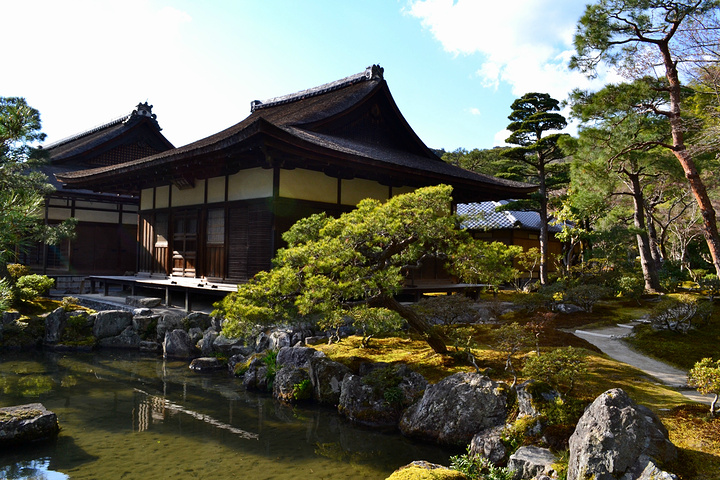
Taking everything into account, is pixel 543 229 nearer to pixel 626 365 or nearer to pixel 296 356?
pixel 626 365

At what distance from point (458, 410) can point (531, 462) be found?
165 centimetres

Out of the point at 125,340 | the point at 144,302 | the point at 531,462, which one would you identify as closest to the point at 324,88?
the point at 144,302

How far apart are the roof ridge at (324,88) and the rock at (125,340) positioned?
1168 centimetres

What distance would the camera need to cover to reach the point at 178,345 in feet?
43.3

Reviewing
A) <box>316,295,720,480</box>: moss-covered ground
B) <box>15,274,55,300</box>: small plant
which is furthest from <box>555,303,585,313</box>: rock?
<box>15,274,55,300</box>: small plant

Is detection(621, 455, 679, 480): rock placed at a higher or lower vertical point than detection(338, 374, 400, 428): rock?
higher

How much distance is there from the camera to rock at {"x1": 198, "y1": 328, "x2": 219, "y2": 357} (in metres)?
12.6

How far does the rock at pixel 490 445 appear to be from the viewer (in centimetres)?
616

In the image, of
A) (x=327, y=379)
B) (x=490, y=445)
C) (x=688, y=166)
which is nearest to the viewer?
(x=490, y=445)

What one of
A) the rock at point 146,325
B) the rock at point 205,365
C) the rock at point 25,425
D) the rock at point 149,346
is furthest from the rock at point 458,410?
the rock at point 146,325

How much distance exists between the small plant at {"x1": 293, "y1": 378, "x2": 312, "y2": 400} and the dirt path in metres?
6.23

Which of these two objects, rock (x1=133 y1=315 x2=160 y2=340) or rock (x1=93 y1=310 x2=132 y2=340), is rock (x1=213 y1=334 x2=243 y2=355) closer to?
rock (x1=133 y1=315 x2=160 y2=340)

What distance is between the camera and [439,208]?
28.0 feet

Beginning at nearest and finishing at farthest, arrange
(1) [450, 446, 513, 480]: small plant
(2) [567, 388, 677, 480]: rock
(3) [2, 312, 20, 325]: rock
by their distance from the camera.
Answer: (2) [567, 388, 677, 480]: rock < (1) [450, 446, 513, 480]: small plant < (3) [2, 312, 20, 325]: rock
